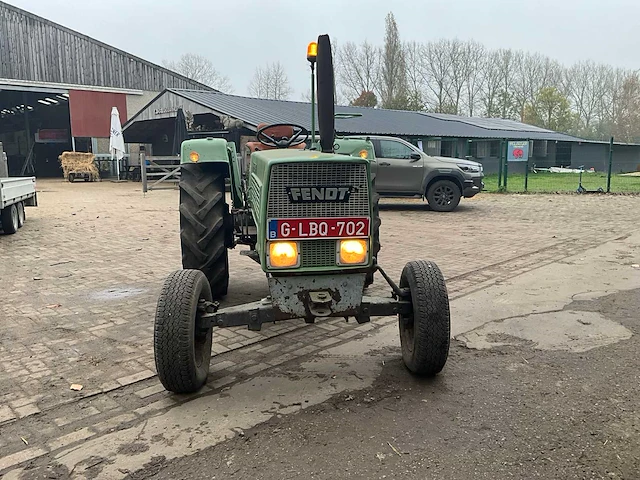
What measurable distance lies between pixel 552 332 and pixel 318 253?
97.6 inches

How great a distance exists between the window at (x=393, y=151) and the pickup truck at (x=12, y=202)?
793 cm

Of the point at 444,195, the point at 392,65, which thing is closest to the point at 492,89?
the point at 392,65

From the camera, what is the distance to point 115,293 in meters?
5.99

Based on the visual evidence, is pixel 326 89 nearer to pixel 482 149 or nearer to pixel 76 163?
pixel 76 163

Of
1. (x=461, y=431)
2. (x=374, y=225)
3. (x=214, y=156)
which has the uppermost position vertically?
(x=214, y=156)

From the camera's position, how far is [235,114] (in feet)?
65.4

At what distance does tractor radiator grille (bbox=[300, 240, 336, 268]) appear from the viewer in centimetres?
342

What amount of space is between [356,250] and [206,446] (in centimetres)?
140

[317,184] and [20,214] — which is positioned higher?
[317,184]

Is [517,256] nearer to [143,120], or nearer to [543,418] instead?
[543,418]

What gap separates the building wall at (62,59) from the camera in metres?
27.7

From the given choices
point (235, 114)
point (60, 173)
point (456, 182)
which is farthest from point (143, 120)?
point (456, 182)

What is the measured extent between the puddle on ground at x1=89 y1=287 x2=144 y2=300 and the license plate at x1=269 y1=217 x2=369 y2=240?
10.1ft

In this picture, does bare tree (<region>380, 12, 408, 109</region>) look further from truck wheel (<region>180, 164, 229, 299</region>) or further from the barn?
truck wheel (<region>180, 164, 229, 299</region>)
